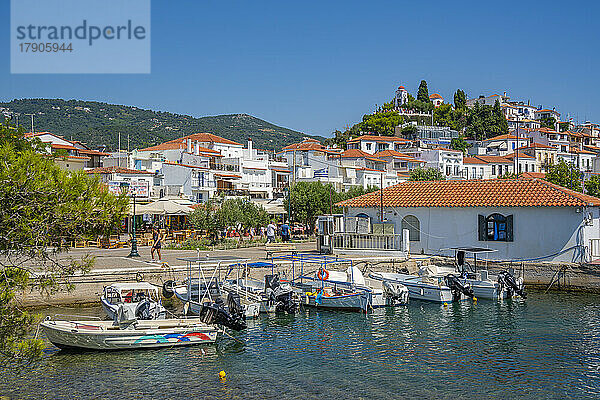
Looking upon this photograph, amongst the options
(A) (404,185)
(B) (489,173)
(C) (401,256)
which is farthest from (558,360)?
(B) (489,173)

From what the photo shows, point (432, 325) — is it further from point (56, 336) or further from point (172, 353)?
point (56, 336)

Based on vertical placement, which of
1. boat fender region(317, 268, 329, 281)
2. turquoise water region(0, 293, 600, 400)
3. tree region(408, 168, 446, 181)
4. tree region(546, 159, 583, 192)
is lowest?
turquoise water region(0, 293, 600, 400)

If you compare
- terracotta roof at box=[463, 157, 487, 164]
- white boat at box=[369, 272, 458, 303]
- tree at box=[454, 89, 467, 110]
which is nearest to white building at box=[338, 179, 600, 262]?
white boat at box=[369, 272, 458, 303]

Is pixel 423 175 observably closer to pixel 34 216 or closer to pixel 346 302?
pixel 346 302

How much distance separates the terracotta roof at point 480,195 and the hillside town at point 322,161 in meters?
2.17

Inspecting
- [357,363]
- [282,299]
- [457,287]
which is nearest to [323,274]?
[282,299]

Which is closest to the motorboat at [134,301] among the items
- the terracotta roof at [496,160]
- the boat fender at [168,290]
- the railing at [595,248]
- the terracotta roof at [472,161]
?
Result: the boat fender at [168,290]

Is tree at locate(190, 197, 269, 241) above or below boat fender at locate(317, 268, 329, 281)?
above

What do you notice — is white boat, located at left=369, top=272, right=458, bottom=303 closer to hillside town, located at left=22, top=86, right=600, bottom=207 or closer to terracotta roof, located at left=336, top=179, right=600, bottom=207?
terracotta roof, located at left=336, top=179, right=600, bottom=207

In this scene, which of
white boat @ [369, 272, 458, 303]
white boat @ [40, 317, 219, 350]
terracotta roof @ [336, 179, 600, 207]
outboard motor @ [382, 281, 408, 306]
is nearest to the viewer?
white boat @ [40, 317, 219, 350]

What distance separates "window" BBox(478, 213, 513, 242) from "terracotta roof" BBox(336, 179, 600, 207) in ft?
2.47

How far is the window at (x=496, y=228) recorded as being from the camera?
3303 cm

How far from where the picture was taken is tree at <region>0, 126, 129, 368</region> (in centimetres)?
984

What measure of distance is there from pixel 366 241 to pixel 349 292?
9.75 metres
